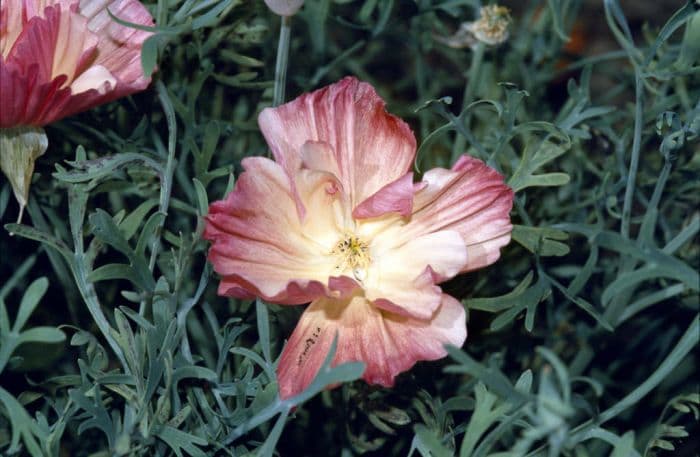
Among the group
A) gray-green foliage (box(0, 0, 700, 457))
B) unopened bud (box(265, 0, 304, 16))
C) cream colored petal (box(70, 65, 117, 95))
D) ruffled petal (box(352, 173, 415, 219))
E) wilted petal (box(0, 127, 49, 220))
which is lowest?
gray-green foliage (box(0, 0, 700, 457))

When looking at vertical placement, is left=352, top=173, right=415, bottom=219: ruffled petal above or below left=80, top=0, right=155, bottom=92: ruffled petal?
below

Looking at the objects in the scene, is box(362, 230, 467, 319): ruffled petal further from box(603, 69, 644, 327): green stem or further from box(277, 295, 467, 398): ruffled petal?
box(603, 69, 644, 327): green stem

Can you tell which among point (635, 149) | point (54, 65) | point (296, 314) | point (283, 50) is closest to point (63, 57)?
point (54, 65)

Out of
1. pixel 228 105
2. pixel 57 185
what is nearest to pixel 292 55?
pixel 228 105

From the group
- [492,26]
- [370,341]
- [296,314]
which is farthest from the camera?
[492,26]

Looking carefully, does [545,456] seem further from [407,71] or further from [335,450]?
[407,71]

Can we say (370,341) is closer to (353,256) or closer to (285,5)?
(353,256)

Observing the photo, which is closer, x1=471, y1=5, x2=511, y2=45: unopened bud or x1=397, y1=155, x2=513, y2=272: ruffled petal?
x1=397, y1=155, x2=513, y2=272: ruffled petal

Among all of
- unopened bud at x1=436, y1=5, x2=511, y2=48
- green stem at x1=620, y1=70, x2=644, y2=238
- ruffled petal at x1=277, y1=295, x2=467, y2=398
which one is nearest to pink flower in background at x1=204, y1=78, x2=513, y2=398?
ruffled petal at x1=277, y1=295, x2=467, y2=398
